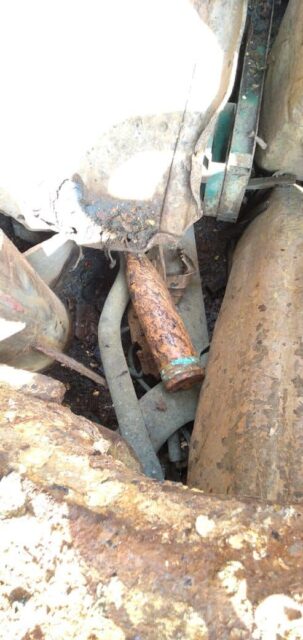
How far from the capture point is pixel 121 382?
98.5 inches

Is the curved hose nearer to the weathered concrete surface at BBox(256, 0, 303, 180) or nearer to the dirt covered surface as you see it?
the dirt covered surface

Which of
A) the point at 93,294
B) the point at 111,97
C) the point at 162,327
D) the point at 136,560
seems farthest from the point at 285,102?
the point at 136,560

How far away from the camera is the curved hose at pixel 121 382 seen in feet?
7.61

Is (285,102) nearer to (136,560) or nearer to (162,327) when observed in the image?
(162,327)

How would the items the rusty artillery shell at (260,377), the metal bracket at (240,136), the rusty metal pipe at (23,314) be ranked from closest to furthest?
the rusty artillery shell at (260,377) < the rusty metal pipe at (23,314) < the metal bracket at (240,136)

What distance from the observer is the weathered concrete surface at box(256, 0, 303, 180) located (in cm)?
217

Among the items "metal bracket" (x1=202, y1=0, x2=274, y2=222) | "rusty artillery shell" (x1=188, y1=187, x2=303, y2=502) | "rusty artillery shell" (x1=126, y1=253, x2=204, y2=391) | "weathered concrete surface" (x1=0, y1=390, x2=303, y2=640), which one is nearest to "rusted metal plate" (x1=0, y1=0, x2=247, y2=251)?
"metal bracket" (x1=202, y1=0, x2=274, y2=222)

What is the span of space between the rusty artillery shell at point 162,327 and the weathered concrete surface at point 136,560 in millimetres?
1079

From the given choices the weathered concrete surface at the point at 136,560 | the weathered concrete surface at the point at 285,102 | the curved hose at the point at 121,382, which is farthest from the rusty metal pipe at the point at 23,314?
the weathered concrete surface at the point at 285,102

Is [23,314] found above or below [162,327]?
above

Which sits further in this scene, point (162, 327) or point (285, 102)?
point (162, 327)

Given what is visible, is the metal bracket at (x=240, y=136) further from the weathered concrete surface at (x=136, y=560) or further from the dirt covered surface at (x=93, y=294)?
the weathered concrete surface at (x=136, y=560)

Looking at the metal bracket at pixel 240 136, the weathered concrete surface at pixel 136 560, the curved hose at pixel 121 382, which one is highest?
the metal bracket at pixel 240 136

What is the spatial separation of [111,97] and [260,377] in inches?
53.8
